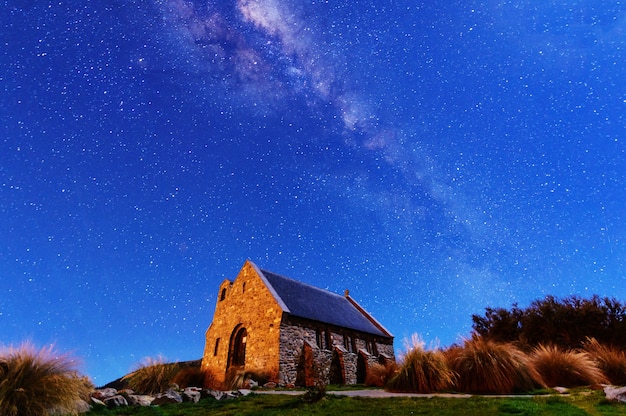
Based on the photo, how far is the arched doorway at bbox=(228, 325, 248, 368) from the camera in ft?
74.0

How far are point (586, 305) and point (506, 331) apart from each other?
5349 millimetres

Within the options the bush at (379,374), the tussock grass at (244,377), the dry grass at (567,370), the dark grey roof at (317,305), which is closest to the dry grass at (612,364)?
the dry grass at (567,370)

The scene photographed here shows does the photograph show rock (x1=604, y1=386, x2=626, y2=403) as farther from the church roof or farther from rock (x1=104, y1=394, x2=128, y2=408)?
the church roof

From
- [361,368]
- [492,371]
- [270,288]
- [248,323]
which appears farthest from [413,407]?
[361,368]

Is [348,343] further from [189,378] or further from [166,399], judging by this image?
[166,399]

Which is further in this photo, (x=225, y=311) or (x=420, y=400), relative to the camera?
(x=225, y=311)

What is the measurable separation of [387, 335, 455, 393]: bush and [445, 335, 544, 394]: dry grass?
0.36 meters

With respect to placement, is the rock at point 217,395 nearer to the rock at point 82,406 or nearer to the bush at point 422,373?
the rock at point 82,406

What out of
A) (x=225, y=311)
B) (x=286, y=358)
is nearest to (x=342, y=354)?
(x=286, y=358)

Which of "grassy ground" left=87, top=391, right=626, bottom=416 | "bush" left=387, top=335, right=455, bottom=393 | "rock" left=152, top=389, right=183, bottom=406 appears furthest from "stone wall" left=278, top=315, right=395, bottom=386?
"grassy ground" left=87, top=391, right=626, bottom=416

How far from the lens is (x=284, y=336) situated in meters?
20.4

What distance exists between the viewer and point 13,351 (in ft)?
20.5

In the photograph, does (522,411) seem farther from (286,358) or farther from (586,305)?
(586,305)

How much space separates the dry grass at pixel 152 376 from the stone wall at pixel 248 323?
25.2 ft
